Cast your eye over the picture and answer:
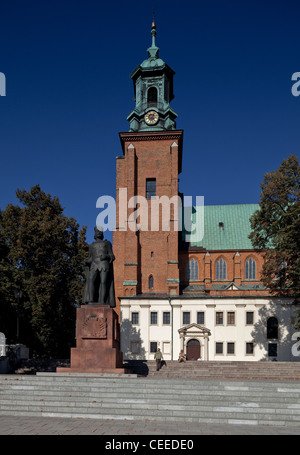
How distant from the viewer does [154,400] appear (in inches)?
505

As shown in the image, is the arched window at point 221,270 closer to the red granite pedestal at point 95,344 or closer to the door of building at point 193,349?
the door of building at point 193,349

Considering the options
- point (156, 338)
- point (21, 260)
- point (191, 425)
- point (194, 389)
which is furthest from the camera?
point (156, 338)

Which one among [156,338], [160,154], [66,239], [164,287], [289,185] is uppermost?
[160,154]

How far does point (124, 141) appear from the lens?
168 feet

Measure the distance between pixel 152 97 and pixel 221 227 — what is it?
56.9ft

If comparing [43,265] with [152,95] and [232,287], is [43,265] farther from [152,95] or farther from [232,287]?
[152,95]

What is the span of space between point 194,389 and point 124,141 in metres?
40.6

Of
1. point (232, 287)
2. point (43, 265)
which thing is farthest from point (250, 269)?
point (43, 265)

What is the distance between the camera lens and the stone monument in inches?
646

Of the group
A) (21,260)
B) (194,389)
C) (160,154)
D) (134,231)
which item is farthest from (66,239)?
(194,389)

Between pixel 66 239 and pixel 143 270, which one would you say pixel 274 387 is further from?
pixel 143 270

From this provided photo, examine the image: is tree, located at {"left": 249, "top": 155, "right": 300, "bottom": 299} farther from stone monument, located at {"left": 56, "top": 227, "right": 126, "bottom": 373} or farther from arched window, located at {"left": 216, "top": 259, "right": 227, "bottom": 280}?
stone monument, located at {"left": 56, "top": 227, "right": 126, "bottom": 373}
